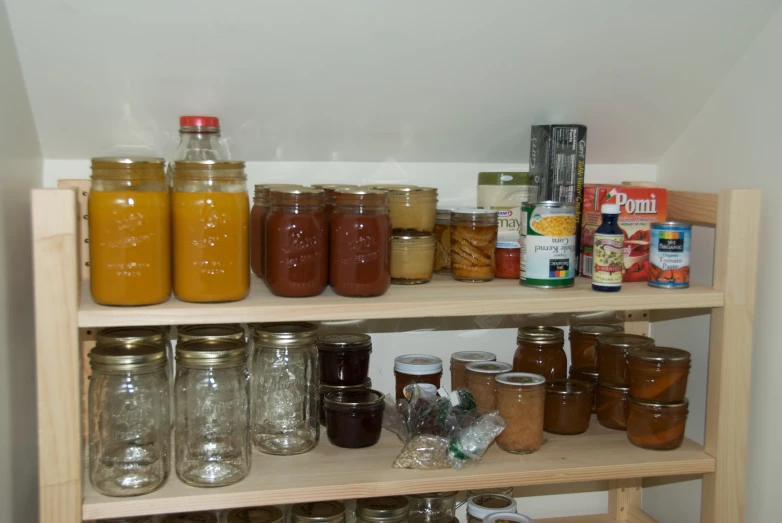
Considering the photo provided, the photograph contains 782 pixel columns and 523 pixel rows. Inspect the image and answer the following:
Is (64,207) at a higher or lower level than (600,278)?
higher

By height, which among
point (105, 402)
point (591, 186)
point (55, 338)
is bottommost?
point (105, 402)

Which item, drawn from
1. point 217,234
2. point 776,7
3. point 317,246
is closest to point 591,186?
point 776,7

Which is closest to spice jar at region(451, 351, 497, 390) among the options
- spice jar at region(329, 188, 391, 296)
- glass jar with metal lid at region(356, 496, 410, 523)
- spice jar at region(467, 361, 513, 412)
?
spice jar at region(467, 361, 513, 412)

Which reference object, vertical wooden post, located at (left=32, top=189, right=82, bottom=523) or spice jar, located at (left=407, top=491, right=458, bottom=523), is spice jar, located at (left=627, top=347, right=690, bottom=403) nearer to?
spice jar, located at (left=407, top=491, right=458, bottom=523)

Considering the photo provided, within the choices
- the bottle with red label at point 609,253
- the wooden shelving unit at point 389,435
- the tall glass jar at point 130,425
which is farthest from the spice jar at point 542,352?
the tall glass jar at point 130,425

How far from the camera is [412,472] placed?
1295 millimetres

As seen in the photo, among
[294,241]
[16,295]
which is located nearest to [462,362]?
[294,241]

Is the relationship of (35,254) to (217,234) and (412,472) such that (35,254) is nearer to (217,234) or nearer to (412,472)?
(217,234)

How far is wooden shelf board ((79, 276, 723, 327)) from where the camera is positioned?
113 centimetres

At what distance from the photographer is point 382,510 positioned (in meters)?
1.42

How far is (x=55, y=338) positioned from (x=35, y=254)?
0.41ft

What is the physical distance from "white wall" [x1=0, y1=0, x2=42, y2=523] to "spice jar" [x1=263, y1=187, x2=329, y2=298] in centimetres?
40

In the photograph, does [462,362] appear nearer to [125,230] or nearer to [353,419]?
[353,419]

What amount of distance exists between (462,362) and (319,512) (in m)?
0.42
